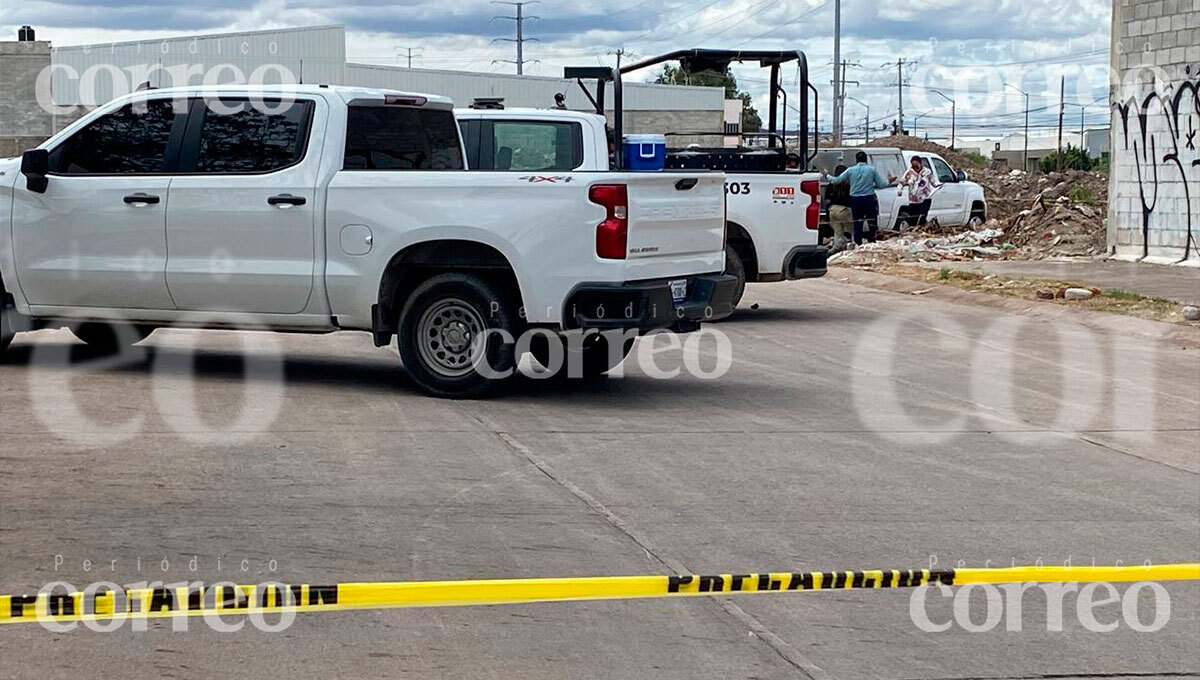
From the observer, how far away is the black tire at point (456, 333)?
10.3 m

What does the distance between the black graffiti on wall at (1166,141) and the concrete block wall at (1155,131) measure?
0.01 metres

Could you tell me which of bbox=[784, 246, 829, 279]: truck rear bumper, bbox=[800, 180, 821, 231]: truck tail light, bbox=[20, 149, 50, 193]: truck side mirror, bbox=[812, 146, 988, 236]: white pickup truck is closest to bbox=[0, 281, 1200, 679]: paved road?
bbox=[20, 149, 50, 193]: truck side mirror

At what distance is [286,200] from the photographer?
10477mm

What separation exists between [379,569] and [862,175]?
2114 centimetres

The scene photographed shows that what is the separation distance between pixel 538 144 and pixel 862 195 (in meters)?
13.8

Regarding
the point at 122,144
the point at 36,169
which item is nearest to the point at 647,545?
the point at 122,144

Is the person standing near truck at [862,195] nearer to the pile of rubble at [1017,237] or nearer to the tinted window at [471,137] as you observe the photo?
the pile of rubble at [1017,237]

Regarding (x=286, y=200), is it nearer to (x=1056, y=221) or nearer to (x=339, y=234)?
(x=339, y=234)

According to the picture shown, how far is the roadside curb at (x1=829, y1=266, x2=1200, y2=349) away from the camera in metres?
15.4

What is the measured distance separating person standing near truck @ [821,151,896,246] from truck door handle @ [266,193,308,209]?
16797 millimetres

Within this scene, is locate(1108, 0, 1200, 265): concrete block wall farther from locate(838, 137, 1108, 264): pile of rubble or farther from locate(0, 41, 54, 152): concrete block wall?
locate(0, 41, 54, 152): concrete block wall

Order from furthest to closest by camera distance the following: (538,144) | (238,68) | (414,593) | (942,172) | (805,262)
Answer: (238,68), (942,172), (805,262), (538,144), (414,593)

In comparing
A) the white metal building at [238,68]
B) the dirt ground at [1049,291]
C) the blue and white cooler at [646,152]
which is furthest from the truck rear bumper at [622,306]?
the white metal building at [238,68]

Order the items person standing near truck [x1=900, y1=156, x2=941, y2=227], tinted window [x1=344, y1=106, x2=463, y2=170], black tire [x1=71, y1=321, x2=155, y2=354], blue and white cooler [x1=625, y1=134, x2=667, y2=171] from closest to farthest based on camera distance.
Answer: tinted window [x1=344, y1=106, x2=463, y2=170] → black tire [x1=71, y1=321, x2=155, y2=354] → blue and white cooler [x1=625, y1=134, x2=667, y2=171] → person standing near truck [x1=900, y1=156, x2=941, y2=227]
